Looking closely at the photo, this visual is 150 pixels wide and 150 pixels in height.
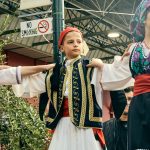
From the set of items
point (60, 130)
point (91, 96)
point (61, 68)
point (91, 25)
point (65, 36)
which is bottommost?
point (60, 130)

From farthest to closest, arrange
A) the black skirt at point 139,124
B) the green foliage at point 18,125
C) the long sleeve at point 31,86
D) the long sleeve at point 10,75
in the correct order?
the green foliage at point 18,125
the long sleeve at point 31,86
the long sleeve at point 10,75
the black skirt at point 139,124

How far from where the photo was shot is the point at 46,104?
3.53 metres

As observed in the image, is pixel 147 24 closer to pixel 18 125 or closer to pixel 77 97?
pixel 77 97

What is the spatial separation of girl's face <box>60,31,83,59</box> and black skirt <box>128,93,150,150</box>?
35.3 inches

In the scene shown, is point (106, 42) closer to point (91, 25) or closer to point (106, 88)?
point (91, 25)

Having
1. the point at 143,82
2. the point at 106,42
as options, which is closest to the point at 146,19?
the point at 143,82

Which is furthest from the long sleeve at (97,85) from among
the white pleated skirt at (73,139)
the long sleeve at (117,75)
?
the white pleated skirt at (73,139)

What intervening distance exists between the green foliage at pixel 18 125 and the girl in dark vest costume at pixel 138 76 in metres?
1.96

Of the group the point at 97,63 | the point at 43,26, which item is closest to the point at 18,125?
the point at 43,26

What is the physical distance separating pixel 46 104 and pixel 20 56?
1351 centimetres

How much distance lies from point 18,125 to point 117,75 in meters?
2.09

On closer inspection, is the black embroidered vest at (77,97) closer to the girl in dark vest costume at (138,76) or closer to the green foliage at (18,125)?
the girl in dark vest costume at (138,76)

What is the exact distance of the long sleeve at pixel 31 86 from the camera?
3.47 meters

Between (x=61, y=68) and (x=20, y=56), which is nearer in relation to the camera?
(x=61, y=68)
